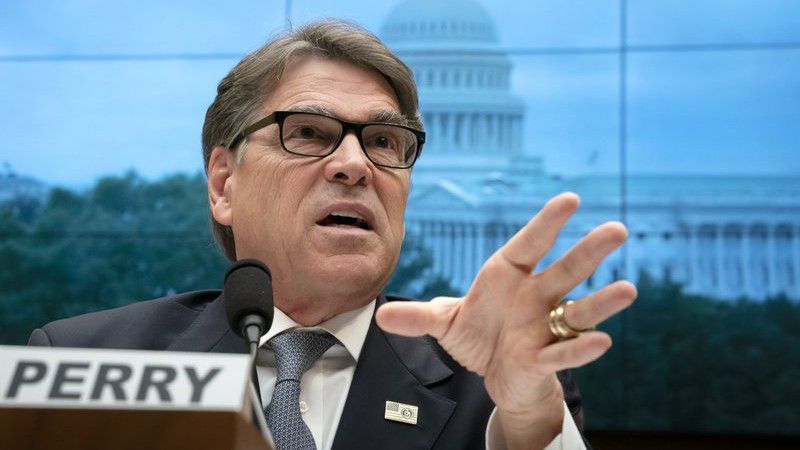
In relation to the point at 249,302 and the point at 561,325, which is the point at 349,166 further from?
the point at 561,325

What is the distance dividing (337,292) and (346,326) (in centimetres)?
7

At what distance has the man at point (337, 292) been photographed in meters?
1.34

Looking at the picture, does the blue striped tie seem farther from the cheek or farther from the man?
the cheek

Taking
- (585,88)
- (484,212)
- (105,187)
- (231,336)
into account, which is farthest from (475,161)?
(231,336)

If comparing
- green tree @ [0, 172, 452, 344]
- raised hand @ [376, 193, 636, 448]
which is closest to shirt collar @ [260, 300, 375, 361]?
raised hand @ [376, 193, 636, 448]

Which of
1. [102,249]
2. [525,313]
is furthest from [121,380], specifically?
[102,249]

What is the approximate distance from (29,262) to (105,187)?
1.66ft

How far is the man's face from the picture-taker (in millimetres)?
1762

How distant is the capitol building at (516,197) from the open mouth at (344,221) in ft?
7.49

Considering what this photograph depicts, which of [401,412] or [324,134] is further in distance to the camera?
[324,134]

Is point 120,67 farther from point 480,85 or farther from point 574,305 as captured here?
point 574,305

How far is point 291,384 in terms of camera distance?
1.59m

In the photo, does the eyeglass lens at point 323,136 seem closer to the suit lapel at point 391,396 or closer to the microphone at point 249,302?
the suit lapel at point 391,396

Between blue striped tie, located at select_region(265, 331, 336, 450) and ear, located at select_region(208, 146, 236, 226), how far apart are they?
1.30 feet
